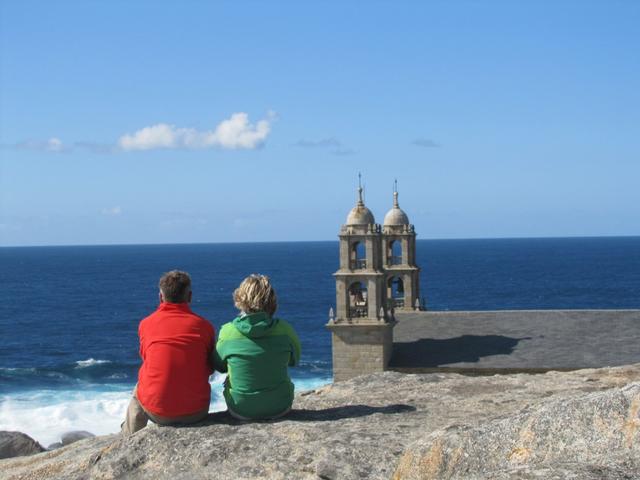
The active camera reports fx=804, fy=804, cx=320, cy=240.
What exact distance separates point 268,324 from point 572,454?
3256 millimetres

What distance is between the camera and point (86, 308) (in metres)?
104

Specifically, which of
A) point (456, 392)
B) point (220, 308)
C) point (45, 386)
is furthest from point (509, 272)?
point (456, 392)

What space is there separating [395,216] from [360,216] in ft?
21.6

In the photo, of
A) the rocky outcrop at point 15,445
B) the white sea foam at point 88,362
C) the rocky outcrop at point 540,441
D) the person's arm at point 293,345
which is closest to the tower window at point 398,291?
the rocky outcrop at point 15,445

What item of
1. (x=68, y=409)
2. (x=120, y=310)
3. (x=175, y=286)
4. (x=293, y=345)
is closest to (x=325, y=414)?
(x=293, y=345)

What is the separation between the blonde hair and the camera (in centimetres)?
767

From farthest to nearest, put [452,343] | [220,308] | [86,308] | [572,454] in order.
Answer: [86,308] < [220,308] < [452,343] < [572,454]

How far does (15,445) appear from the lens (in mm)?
17469

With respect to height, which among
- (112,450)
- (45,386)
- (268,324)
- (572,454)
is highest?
(268,324)

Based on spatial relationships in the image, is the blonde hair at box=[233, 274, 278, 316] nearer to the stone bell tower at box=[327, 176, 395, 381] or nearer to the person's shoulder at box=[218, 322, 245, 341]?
the person's shoulder at box=[218, 322, 245, 341]

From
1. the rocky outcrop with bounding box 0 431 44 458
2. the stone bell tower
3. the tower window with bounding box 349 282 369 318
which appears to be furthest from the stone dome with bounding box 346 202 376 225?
the rocky outcrop with bounding box 0 431 44 458

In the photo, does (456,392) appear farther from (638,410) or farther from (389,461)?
(638,410)

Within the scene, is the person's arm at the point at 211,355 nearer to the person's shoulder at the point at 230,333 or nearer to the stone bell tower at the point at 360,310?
the person's shoulder at the point at 230,333

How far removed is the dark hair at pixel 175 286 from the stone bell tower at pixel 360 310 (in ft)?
82.1
